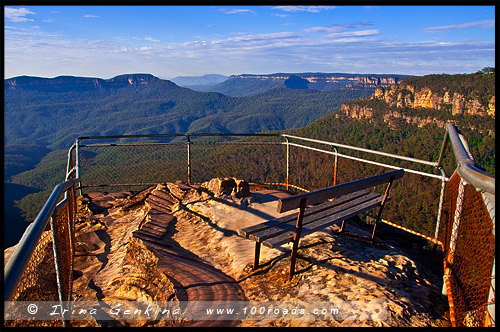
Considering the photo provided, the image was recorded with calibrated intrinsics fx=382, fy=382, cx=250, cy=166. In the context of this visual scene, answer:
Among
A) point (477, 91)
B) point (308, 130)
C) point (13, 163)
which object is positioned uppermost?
point (477, 91)

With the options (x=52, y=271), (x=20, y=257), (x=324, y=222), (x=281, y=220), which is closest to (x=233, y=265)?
(x=281, y=220)

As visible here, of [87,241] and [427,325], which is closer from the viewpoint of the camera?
[427,325]

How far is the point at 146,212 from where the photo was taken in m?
→ 5.51

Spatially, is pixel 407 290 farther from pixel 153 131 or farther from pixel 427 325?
pixel 153 131

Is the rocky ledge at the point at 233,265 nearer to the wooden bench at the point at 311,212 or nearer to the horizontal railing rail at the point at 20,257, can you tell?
the wooden bench at the point at 311,212

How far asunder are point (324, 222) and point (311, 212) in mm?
201

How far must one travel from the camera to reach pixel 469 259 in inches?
111

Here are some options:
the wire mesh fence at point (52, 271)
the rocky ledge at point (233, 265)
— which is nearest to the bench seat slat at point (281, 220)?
the rocky ledge at point (233, 265)

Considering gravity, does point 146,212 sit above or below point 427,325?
above

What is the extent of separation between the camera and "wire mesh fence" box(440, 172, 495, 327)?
90.7 inches

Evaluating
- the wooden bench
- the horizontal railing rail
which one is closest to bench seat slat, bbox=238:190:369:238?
the wooden bench

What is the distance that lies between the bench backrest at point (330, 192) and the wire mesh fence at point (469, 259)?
728 mm

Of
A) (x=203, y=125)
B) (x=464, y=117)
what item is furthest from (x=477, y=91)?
(x=203, y=125)

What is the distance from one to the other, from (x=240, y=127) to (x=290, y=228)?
185166 mm
